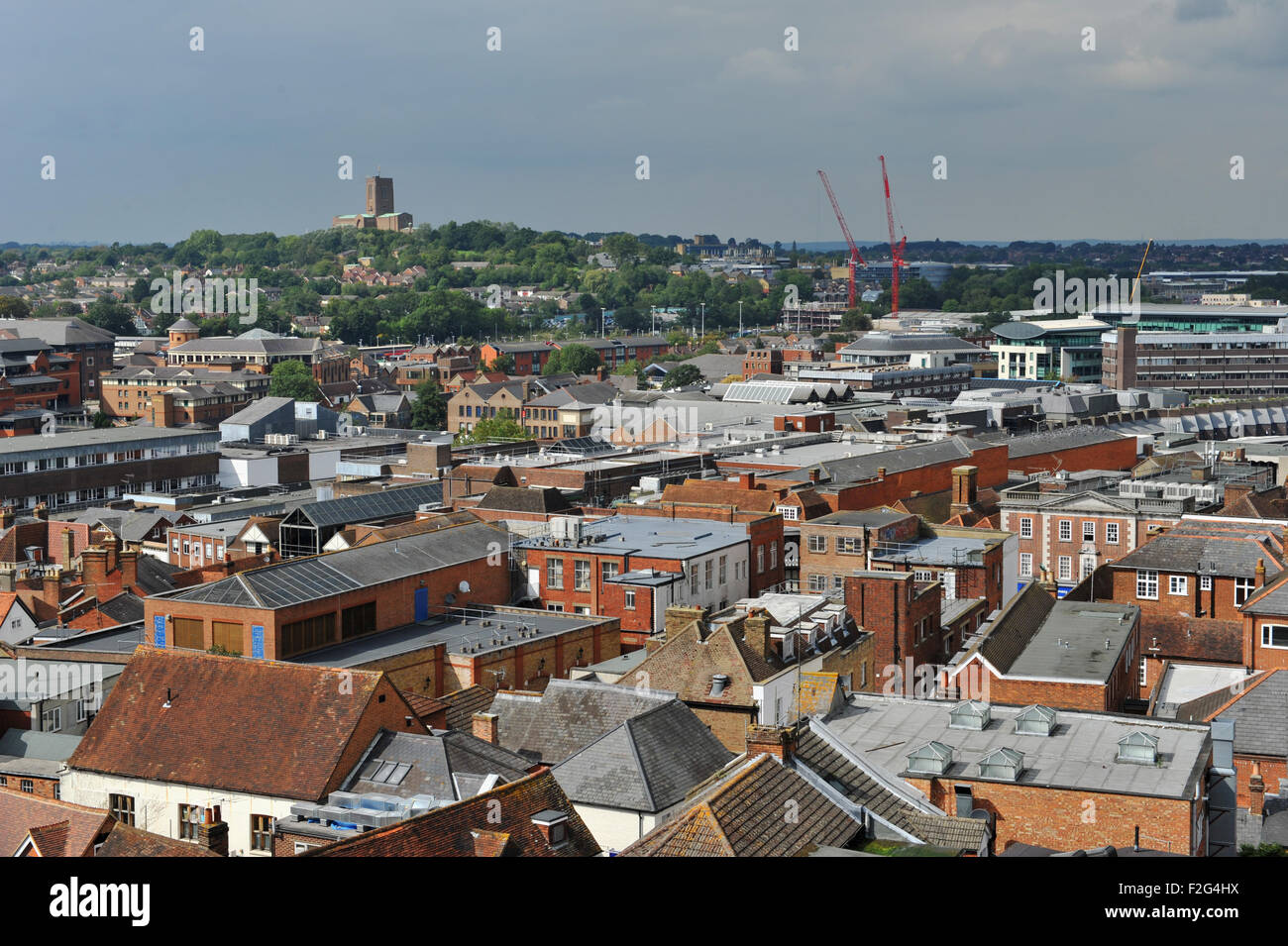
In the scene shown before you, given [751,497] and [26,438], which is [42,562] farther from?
[751,497]

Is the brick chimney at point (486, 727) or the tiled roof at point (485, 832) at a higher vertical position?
the tiled roof at point (485, 832)

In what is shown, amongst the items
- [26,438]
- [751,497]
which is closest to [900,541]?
[751,497]

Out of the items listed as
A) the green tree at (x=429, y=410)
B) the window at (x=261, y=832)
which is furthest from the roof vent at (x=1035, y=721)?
the green tree at (x=429, y=410)

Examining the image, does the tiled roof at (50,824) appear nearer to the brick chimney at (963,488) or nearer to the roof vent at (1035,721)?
A: the roof vent at (1035,721)

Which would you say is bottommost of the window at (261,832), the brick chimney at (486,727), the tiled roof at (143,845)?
the window at (261,832)

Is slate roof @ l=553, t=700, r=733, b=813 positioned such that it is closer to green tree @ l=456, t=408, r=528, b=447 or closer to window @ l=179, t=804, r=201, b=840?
window @ l=179, t=804, r=201, b=840

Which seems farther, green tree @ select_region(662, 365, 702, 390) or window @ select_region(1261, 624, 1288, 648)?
green tree @ select_region(662, 365, 702, 390)

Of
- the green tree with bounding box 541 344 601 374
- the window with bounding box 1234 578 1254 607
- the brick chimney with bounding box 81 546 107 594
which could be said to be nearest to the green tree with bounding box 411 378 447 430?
the green tree with bounding box 541 344 601 374
